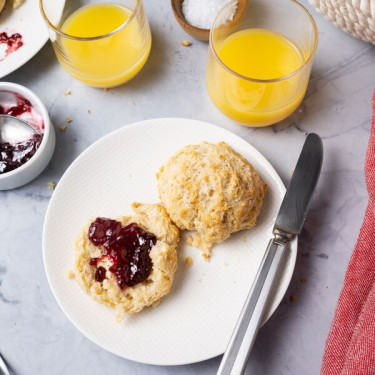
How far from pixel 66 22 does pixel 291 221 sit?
3.65 feet

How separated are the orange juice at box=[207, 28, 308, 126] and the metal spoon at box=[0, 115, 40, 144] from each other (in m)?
0.68

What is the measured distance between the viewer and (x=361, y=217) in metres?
2.14

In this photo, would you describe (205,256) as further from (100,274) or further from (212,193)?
(100,274)

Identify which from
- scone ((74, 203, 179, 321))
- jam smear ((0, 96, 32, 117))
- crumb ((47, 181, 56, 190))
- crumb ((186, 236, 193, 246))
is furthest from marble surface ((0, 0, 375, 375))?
crumb ((186, 236, 193, 246))

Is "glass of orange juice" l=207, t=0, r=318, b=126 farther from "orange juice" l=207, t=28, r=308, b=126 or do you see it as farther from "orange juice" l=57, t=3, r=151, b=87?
"orange juice" l=57, t=3, r=151, b=87

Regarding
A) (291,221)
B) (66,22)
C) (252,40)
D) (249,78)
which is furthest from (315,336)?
(66,22)

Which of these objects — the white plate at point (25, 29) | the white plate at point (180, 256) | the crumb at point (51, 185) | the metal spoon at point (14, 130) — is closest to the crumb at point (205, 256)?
the white plate at point (180, 256)

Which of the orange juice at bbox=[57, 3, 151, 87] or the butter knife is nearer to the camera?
the butter knife

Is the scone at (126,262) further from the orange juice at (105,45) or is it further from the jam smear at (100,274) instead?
the orange juice at (105,45)

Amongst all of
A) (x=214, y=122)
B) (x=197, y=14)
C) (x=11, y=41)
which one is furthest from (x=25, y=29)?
(x=214, y=122)

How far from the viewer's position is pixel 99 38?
203 cm

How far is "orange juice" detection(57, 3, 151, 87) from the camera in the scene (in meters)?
2.08

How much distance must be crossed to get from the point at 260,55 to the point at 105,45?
0.55 m

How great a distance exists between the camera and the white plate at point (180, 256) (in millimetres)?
1938
